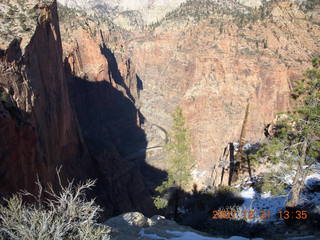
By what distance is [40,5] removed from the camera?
20.7 meters

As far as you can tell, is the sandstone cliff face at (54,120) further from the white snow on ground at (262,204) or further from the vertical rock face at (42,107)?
the white snow on ground at (262,204)

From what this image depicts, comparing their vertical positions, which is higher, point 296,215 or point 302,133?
point 302,133

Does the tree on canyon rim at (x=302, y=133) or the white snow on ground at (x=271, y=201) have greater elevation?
the tree on canyon rim at (x=302, y=133)

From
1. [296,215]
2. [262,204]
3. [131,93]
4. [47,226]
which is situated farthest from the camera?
[131,93]

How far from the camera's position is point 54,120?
21.5 meters

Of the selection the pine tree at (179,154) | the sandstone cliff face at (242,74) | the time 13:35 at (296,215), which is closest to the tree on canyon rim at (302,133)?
the time 13:35 at (296,215)

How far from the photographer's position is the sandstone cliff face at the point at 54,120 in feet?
43.1

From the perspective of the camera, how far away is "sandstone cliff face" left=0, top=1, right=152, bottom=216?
518 inches
